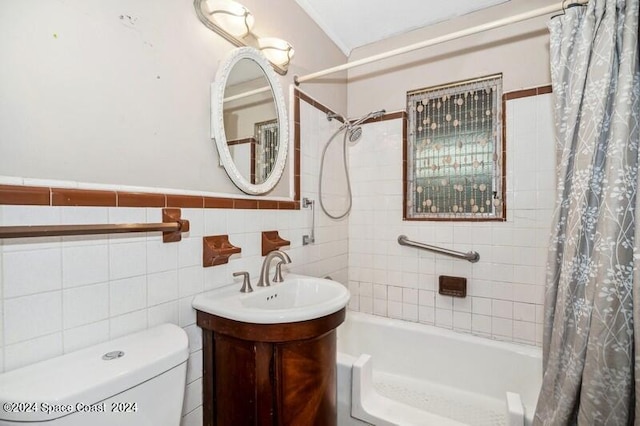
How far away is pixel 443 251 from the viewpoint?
1984 millimetres

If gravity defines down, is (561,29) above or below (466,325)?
above

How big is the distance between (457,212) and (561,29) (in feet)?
3.50

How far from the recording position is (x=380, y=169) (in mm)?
2238

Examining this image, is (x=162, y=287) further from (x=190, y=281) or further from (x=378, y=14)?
(x=378, y=14)

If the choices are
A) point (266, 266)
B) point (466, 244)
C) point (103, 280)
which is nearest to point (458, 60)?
point (466, 244)

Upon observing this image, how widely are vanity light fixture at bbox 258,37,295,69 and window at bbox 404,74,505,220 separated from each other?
975 millimetres

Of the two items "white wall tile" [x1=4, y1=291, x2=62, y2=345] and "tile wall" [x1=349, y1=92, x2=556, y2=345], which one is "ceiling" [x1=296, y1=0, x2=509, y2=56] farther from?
"white wall tile" [x1=4, y1=291, x2=62, y2=345]

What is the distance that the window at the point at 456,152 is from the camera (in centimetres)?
190

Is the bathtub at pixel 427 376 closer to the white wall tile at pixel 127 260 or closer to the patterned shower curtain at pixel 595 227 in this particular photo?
the patterned shower curtain at pixel 595 227

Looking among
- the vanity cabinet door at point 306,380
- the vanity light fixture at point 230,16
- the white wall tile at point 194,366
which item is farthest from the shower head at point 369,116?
the white wall tile at point 194,366

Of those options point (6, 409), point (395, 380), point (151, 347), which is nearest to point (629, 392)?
point (395, 380)

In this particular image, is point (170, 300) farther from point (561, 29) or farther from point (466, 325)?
point (561, 29)

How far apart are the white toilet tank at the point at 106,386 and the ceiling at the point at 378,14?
6.45ft

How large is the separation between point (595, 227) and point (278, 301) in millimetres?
1408
